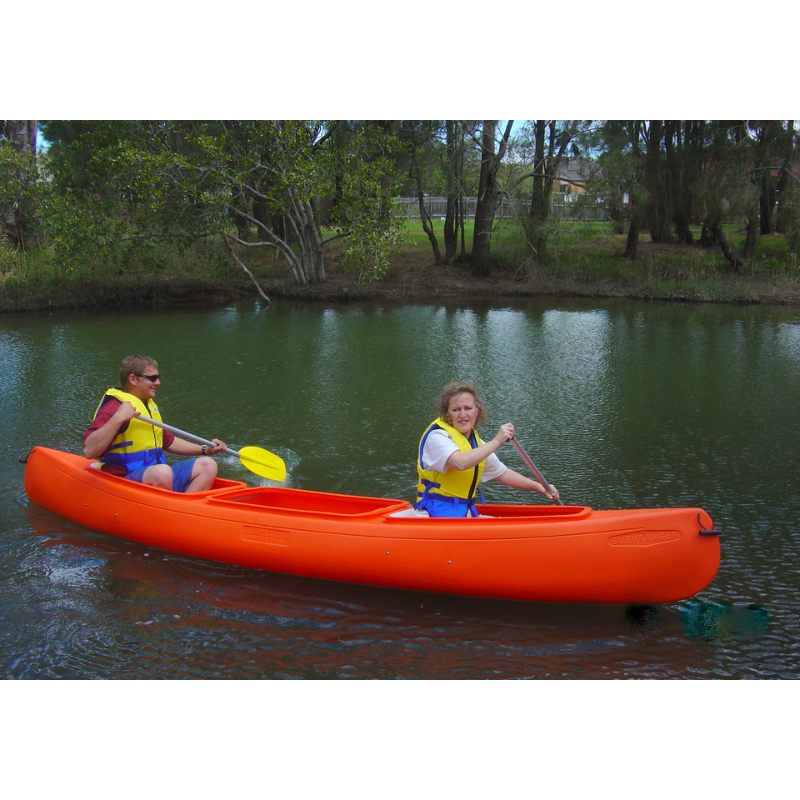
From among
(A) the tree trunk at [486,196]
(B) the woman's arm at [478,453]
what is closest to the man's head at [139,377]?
(B) the woman's arm at [478,453]

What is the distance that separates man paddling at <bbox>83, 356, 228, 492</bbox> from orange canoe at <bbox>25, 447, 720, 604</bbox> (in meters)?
0.12

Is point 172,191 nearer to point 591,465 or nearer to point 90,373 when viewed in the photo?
point 90,373

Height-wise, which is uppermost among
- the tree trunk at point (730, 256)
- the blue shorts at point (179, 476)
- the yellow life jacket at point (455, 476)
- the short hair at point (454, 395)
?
the tree trunk at point (730, 256)

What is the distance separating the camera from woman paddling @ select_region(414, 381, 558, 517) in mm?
3518

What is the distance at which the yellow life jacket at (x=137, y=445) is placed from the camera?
4314mm

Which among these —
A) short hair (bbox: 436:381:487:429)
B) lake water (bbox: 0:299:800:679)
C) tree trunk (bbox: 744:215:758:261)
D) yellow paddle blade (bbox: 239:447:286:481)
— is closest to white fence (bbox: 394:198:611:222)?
tree trunk (bbox: 744:215:758:261)

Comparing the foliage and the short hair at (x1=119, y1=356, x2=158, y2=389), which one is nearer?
the short hair at (x1=119, y1=356, x2=158, y2=389)

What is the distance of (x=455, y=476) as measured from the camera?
12.1 feet

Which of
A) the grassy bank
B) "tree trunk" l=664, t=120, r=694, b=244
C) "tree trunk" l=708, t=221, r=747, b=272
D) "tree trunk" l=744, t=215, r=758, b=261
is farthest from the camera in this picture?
"tree trunk" l=664, t=120, r=694, b=244

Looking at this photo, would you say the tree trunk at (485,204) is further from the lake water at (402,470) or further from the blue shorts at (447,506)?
the blue shorts at (447,506)

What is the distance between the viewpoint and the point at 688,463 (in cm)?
545

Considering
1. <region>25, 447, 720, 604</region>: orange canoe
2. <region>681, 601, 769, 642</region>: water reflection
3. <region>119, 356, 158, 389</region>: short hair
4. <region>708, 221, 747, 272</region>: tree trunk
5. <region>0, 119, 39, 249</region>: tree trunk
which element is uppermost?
<region>0, 119, 39, 249</region>: tree trunk

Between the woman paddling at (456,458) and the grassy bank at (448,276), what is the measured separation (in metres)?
10.8

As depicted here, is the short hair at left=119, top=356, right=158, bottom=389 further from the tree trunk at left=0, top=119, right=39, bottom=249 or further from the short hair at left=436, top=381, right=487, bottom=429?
the tree trunk at left=0, top=119, right=39, bottom=249
